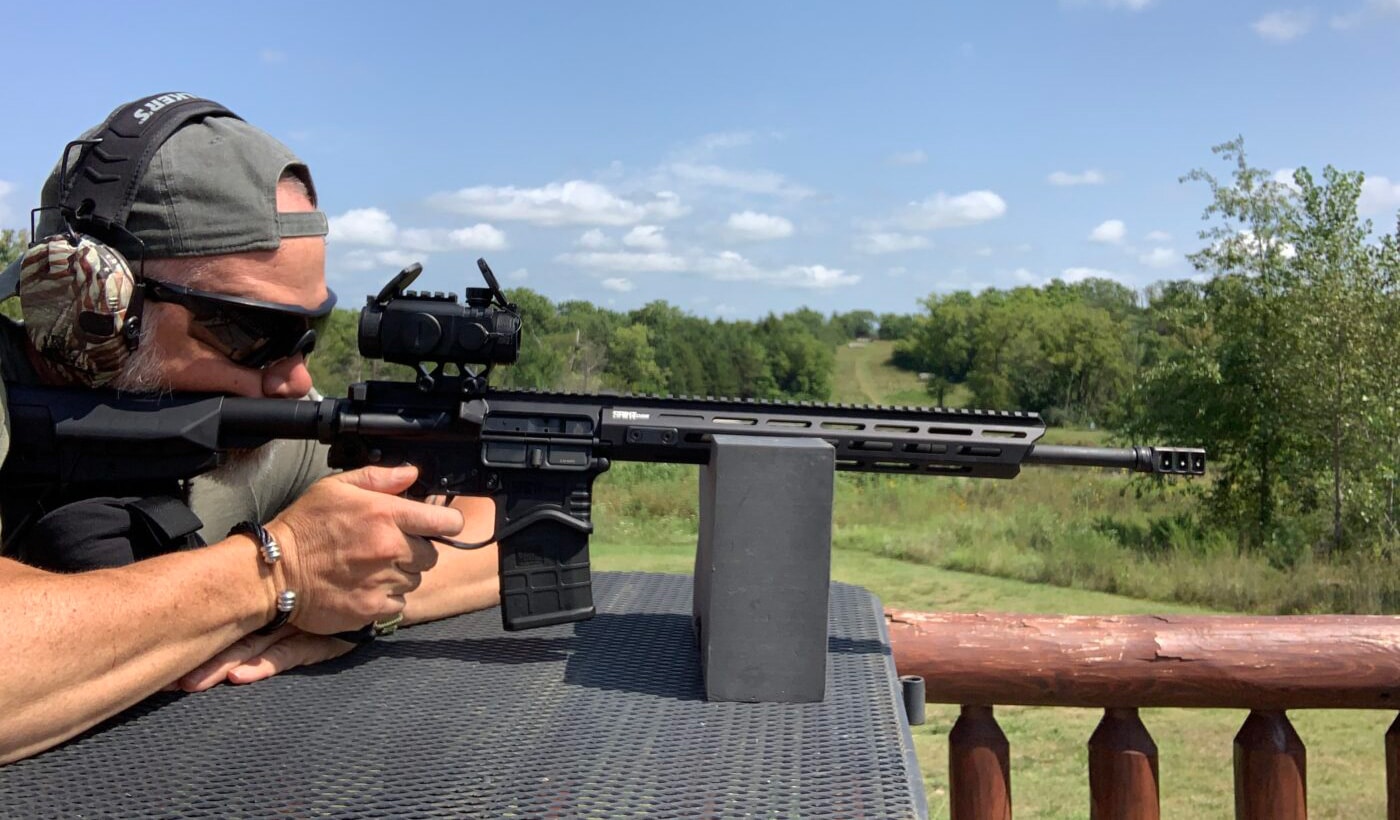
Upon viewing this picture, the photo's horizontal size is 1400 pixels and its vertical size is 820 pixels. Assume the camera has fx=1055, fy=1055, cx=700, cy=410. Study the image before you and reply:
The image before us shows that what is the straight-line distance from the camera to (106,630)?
1851 millimetres

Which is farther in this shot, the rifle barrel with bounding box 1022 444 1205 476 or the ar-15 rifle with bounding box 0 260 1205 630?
the rifle barrel with bounding box 1022 444 1205 476

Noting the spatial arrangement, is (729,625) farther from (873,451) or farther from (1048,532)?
(1048,532)

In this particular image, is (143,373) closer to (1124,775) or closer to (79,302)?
(79,302)

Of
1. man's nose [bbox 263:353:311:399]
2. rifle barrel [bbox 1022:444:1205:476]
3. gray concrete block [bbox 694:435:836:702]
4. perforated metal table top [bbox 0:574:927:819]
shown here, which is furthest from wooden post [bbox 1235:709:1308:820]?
man's nose [bbox 263:353:311:399]

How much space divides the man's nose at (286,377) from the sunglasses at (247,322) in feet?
0.08

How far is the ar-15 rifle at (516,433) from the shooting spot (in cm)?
249

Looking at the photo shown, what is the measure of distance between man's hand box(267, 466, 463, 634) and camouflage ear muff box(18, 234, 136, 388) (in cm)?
56

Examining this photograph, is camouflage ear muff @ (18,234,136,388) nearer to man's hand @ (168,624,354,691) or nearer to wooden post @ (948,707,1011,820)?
man's hand @ (168,624,354,691)

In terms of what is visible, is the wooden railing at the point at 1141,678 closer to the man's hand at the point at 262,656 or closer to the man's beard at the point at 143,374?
the man's hand at the point at 262,656

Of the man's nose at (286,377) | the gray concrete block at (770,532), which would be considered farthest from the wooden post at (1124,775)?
the man's nose at (286,377)

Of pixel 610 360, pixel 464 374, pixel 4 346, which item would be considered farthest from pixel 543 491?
pixel 610 360

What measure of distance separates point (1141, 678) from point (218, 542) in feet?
7.68

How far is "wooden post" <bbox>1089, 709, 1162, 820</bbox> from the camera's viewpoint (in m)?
2.68

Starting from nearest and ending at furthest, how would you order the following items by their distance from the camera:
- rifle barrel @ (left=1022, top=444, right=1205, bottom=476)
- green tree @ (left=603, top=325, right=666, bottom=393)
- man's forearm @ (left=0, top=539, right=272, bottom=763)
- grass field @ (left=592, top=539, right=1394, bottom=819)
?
1. man's forearm @ (left=0, top=539, right=272, bottom=763)
2. rifle barrel @ (left=1022, top=444, right=1205, bottom=476)
3. grass field @ (left=592, top=539, right=1394, bottom=819)
4. green tree @ (left=603, top=325, right=666, bottom=393)
